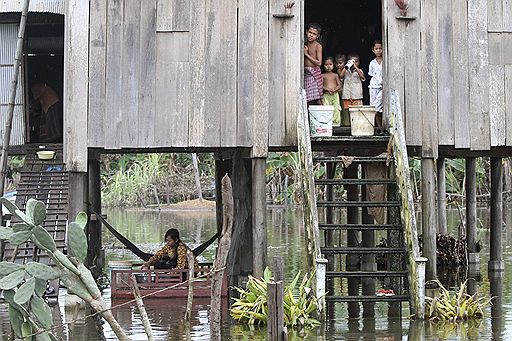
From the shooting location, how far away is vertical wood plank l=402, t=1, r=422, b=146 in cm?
1510

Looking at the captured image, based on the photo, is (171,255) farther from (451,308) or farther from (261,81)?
(451,308)

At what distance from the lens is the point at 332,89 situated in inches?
642

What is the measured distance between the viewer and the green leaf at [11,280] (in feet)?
25.4

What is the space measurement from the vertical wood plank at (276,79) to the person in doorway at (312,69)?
2.52ft

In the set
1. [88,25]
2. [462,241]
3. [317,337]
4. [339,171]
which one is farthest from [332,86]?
[339,171]

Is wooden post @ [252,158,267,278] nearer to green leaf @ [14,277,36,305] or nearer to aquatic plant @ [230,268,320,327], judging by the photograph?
aquatic plant @ [230,268,320,327]

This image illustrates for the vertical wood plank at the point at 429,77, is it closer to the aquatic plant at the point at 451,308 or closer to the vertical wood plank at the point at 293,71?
the vertical wood plank at the point at 293,71

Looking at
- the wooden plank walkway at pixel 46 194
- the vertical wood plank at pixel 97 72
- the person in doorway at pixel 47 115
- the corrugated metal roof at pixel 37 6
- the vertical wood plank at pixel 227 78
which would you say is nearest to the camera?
the vertical wood plank at pixel 97 72

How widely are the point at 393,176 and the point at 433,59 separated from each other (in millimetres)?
1558

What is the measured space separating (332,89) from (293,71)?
142 centimetres

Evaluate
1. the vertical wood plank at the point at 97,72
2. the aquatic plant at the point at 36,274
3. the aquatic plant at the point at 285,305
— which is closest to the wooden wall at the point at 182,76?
the vertical wood plank at the point at 97,72

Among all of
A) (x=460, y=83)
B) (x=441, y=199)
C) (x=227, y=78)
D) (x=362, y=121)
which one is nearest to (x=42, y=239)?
(x=227, y=78)

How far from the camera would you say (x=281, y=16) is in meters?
15.0

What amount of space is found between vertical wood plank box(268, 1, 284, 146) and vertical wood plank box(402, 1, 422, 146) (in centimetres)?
148
